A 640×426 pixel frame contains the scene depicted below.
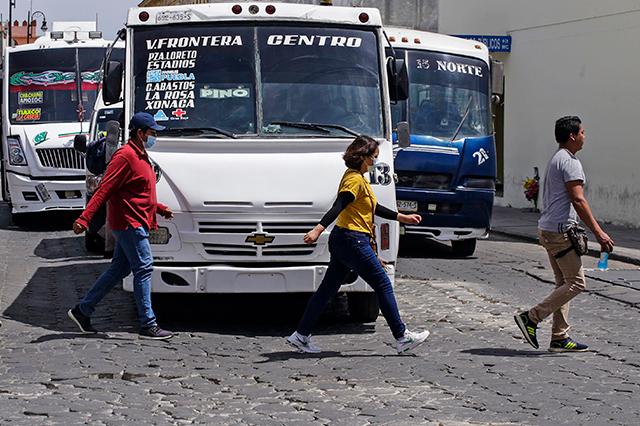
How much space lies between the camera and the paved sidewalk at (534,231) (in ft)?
59.7

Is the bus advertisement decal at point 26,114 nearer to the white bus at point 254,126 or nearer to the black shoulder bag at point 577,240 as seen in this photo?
the white bus at point 254,126

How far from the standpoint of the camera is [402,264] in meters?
16.2

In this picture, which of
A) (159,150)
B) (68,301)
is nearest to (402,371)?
(159,150)

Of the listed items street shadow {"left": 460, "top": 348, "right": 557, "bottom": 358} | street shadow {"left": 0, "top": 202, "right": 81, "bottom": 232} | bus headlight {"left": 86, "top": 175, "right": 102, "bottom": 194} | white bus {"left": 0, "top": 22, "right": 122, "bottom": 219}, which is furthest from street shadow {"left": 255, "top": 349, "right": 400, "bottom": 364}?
street shadow {"left": 0, "top": 202, "right": 81, "bottom": 232}

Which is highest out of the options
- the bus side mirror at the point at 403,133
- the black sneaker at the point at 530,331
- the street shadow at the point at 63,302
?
the bus side mirror at the point at 403,133

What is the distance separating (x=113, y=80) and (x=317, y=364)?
346 cm

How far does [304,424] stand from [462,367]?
2100 mm

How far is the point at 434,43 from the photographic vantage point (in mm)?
17797

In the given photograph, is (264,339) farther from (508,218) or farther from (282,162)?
(508,218)

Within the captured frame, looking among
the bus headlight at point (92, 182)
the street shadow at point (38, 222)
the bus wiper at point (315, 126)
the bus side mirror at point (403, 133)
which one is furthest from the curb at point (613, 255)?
the street shadow at point (38, 222)

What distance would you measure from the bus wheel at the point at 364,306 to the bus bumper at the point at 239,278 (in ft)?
2.38

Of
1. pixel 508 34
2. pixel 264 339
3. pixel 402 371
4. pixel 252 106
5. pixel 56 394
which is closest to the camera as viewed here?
pixel 56 394

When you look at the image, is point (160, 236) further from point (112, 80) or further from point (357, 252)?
point (357, 252)

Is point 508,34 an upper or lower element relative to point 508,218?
upper
